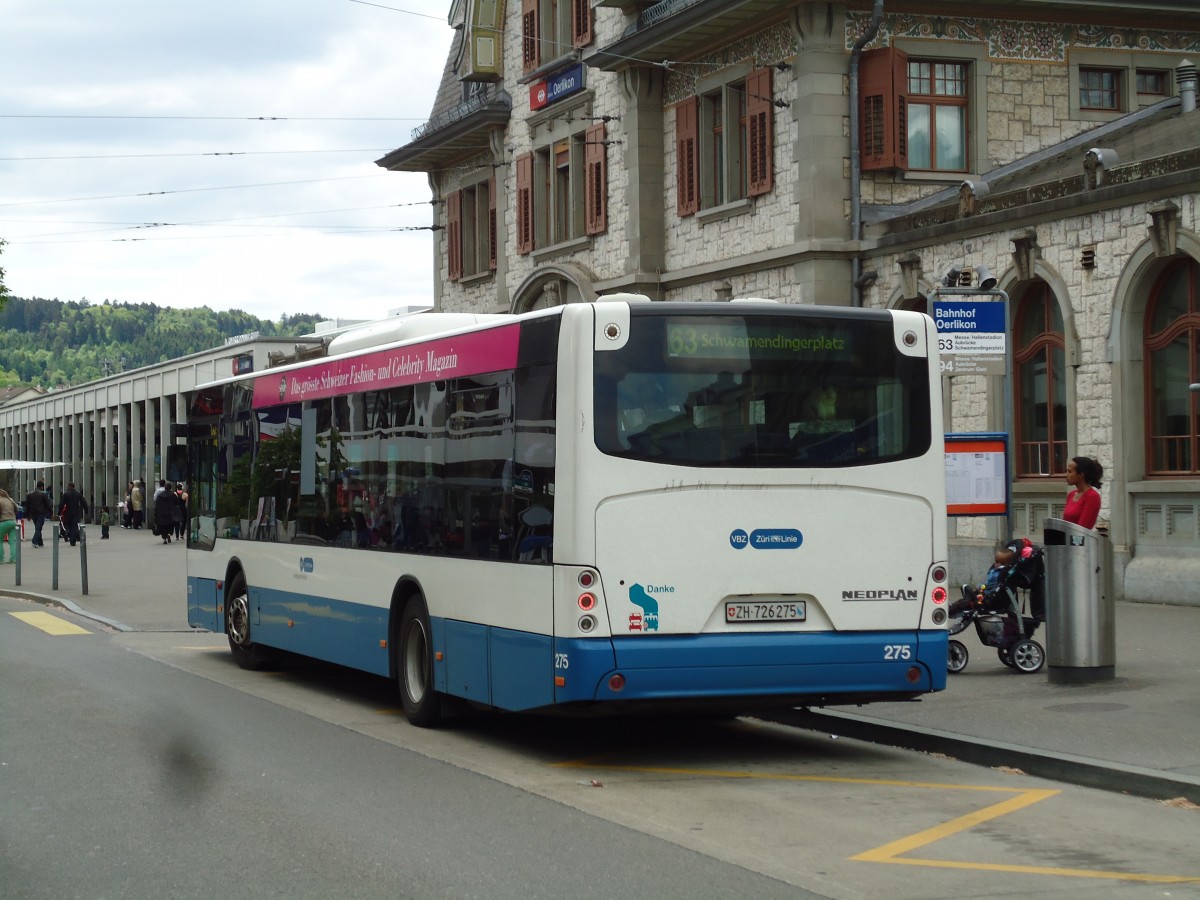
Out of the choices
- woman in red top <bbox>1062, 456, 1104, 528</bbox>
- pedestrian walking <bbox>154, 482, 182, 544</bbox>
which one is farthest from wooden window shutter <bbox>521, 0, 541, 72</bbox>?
woman in red top <bbox>1062, 456, 1104, 528</bbox>

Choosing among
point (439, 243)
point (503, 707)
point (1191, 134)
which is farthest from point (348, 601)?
point (439, 243)

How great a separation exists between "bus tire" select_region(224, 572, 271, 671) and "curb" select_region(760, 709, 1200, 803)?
5715mm

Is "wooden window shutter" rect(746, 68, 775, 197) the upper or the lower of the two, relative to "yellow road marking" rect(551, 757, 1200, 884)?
upper

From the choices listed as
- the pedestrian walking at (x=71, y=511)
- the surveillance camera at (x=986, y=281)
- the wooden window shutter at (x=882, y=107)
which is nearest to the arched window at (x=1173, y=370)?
the surveillance camera at (x=986, y=281)

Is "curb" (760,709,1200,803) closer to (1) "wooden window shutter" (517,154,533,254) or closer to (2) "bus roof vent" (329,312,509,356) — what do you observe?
(2) "bus roof vent" (329,312,509,356)

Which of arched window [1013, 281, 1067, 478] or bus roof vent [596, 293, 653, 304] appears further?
arched window [1013, 281, 1067, 478]

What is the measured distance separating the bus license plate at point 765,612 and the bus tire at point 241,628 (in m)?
7.24

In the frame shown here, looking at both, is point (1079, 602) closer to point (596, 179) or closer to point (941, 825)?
point (941, 825)

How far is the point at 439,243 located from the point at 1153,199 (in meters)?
23.3

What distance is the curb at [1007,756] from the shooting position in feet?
30.6

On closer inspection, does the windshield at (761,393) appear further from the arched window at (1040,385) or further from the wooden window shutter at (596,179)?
the wooden window shutter at (596,179)

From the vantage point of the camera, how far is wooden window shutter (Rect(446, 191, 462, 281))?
131 ft

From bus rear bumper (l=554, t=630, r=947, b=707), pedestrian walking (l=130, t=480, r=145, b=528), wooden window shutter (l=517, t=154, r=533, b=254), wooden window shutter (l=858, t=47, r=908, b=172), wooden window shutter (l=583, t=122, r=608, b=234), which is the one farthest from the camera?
pedestrian walking (l=130, t=480, r=145, b=528)

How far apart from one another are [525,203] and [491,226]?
223 centimetres
